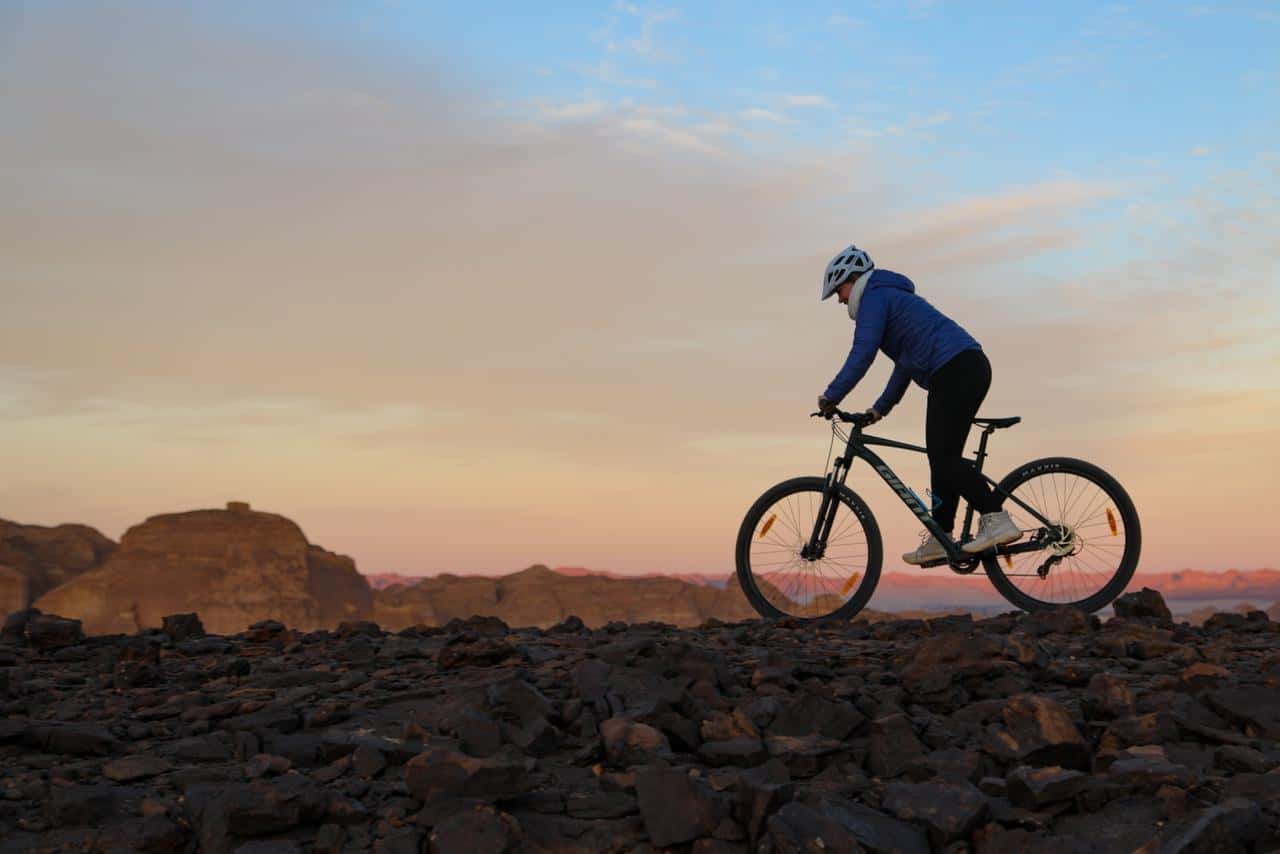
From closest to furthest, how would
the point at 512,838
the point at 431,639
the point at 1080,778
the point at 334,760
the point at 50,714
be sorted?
the point at 512,838
the point at 1080,778
the point at 334,760
the point at 50,714
the point at 431,639

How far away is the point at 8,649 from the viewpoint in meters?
9.34

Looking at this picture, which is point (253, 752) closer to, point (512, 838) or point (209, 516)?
point (512, 838)

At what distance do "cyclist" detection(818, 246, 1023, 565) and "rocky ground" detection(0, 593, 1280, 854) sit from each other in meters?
1.96

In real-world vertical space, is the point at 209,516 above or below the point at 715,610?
above

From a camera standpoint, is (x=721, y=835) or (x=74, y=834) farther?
(x=74, y=834)

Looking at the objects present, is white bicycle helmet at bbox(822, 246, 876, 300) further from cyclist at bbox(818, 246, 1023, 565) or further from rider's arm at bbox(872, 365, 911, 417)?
rider's arm at bbox(872, 365, 911, 417)

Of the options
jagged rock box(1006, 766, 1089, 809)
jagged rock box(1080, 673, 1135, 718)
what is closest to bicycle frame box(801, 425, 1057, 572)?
jagged rock box(1080, 673, 1135, 718)

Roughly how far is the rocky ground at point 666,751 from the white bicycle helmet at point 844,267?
320 cm

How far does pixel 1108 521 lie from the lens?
32.3ft

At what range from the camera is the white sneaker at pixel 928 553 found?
9.81 metres

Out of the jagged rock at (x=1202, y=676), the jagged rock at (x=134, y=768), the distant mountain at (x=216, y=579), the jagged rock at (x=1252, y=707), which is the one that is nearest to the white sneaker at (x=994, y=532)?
the jagged rock at (x=1202, y=676)

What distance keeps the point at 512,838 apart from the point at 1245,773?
11.0ft

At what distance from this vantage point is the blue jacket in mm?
9312

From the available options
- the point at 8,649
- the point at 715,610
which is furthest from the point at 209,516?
the point at 8,649
